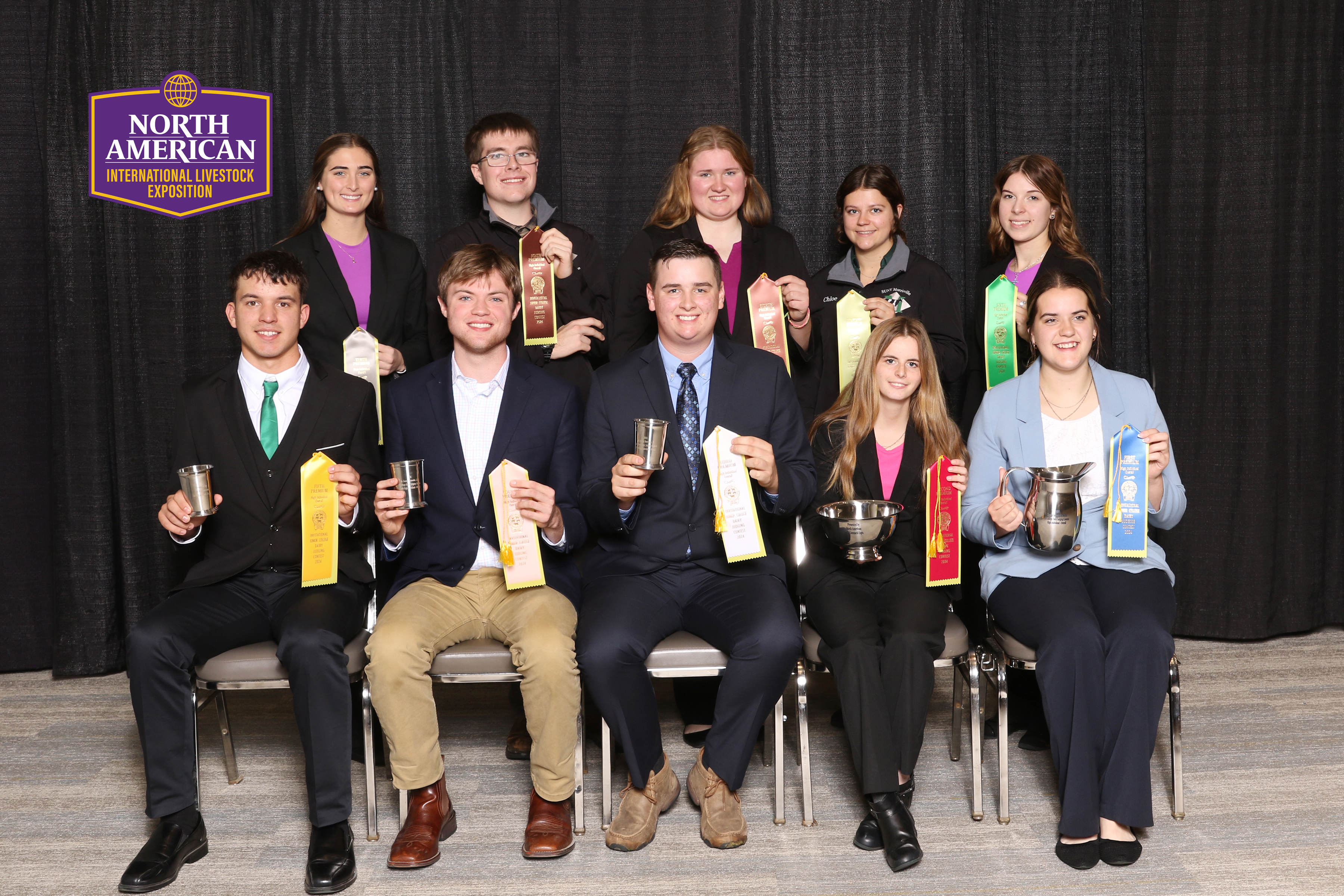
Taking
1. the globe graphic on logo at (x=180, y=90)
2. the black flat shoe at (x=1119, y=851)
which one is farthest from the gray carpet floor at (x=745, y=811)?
the globe graphic on logo at (x=180, y=90)

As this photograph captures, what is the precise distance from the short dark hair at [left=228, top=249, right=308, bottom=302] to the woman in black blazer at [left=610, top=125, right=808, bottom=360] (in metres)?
1.02

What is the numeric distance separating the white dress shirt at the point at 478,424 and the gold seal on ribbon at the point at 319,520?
0.20m

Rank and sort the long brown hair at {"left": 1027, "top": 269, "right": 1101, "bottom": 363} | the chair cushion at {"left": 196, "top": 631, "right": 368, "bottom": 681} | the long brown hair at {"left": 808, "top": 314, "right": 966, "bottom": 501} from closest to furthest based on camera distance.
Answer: the chair cushion at {"left": 196, "top": 631, "right": 368, "bottom": 681} < the long brown hair at {"left": 1027, "top": 269, "right": 1101, "bottom": 363} < the long brown hair at {"left": 808, "top": 314, "right": 966, "bottom": 501}

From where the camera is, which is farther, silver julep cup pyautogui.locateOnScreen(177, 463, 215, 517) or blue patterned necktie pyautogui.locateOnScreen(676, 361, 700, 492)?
blue patterned necktie pyautogui.locateOnScreen(676, 361, 700, 492)

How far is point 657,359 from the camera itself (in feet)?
10.3

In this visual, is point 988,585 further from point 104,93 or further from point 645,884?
point 104,93

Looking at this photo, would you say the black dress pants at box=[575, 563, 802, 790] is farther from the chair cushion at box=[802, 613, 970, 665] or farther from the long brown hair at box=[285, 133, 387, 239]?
the long brown hair at box=[285, 133, 387, 239]

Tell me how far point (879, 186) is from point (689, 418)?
1.17 m

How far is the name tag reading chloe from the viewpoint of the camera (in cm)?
341

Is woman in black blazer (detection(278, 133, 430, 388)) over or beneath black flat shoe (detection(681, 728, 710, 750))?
over

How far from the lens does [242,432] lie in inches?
122

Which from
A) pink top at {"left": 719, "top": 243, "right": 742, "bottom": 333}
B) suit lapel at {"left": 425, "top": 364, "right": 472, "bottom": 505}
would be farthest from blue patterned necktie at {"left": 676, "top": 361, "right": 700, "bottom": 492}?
suit lapel at {"left": 425, "top": 364, "right": 472, "bottom": 505}

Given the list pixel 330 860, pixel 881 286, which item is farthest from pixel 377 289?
pixel 330 860

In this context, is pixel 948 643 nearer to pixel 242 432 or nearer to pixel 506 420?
pixel 506 420
